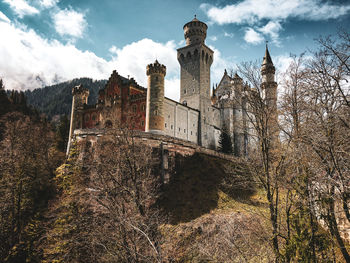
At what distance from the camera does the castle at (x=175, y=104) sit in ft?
125

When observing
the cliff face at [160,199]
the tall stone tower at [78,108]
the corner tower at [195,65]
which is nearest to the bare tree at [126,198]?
the cliff face at [160,199]

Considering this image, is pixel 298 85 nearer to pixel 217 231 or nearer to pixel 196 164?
pixel 217 231

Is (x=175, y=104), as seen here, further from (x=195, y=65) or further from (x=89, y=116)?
(x=89, y=116)

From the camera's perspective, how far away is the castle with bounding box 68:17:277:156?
3816 cm

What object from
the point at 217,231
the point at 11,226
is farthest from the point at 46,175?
the point at 217,231

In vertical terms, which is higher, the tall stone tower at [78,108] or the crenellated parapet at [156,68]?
the crenellated parapet at [156,68]

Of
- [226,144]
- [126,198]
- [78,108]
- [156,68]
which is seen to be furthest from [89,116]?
[126,198]

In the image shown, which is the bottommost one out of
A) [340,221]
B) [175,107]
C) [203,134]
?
[340,221]

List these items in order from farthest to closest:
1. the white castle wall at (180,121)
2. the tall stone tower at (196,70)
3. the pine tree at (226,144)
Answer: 1. the tall stone tower at (196,70)
2. the pine tree at (226,144)
3. the white castle wall at (180,121)

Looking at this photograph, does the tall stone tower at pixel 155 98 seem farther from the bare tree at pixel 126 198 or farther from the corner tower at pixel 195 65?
the corner tower at pixel 195 65

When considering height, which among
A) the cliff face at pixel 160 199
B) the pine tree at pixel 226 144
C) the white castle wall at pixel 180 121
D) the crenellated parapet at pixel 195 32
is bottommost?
the cliff face at pixel 160 199

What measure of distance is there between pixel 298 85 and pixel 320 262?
610 centimetres

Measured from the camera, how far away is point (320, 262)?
30.2 feet

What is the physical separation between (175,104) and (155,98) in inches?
300
